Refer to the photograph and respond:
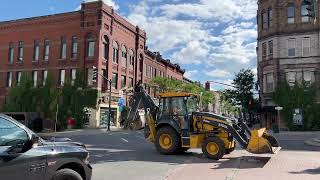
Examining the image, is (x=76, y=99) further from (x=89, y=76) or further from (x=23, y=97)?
(x=23, y=97)

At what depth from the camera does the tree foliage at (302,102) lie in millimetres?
45594

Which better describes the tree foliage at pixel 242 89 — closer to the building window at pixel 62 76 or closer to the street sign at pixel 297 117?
the street sign at pixel 297 117

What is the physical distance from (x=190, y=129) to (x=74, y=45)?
39499mm

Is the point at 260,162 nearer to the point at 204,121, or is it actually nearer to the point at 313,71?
the point at 204,121

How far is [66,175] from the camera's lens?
24.0 ft

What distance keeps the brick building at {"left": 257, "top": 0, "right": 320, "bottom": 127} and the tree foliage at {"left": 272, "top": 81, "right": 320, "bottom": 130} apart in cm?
181

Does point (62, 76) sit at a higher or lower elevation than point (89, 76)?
higher

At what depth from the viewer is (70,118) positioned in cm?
5125

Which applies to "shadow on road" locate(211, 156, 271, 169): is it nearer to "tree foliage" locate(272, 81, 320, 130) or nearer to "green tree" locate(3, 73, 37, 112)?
"tree foliage" locate(272, 81, 320, 130)

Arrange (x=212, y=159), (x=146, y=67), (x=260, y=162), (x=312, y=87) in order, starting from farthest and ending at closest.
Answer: (x=146, y=67), (x=312, y=87), (x=212, y=159), (x=260, y=162)

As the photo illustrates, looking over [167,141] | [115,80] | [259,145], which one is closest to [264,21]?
[115,80]

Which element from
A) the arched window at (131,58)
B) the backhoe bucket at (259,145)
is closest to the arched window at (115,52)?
the arched window at (131,58)

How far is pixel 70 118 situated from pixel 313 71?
28.9 meters

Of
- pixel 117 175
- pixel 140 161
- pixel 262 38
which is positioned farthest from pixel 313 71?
pixel 117 175
